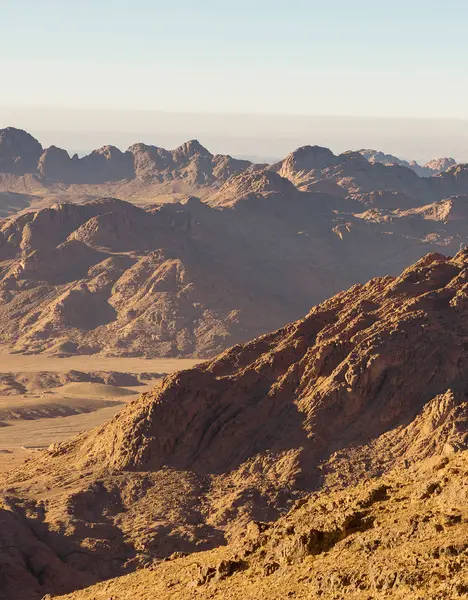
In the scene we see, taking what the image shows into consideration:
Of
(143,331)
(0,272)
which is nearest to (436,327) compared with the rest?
(143,331)

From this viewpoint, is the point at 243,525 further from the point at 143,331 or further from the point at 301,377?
the point at 143,331

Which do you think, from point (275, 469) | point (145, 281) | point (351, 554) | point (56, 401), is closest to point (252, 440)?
point (275, 469)

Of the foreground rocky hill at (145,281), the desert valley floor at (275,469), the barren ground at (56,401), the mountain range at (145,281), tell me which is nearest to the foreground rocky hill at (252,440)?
the desert valley floor at (275,469)

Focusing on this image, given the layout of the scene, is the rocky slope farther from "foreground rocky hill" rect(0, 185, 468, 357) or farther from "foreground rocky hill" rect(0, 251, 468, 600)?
"foreground rocky hill" rect(0, 185, 468, 357)

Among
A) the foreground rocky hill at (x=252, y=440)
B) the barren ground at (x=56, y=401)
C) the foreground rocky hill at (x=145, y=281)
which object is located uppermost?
the foreground rocky hill at (x=252, y=440)

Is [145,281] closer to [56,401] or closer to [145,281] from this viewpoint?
[145,281]

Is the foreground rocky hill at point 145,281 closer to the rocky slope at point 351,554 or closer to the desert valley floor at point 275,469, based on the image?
the desert valley floor at point 275,469
